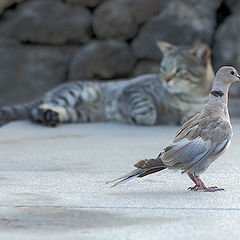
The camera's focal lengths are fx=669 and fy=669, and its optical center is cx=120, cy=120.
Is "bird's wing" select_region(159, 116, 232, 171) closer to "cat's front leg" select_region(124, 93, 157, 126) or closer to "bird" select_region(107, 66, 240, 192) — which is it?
"bird" select_region(107, 66, 240, 192)

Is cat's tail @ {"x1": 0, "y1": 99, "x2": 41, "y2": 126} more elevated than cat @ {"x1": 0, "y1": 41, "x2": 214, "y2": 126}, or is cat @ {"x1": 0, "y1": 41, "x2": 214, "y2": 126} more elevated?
cat @ {"x1": 0, "y1": 41, "x2": 214, "y2": 126}

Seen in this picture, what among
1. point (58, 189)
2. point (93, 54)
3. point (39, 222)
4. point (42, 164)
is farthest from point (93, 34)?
point (39, 222)

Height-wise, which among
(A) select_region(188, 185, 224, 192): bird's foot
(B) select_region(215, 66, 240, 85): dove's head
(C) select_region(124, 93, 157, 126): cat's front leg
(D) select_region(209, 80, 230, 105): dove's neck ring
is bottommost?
(C) select_region(124, 93, 157, 126): cat's front leg

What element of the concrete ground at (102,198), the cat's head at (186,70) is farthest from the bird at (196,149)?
the cat's head at (186,70)

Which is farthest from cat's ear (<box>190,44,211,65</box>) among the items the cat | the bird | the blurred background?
the bird

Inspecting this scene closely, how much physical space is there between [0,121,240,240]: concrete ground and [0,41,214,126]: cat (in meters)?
1.48

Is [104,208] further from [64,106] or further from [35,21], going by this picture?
[35,21]

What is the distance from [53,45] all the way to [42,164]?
4.19 metres

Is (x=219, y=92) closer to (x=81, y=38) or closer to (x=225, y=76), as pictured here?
(x=225, y=76)

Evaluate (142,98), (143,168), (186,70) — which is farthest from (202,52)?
(143,168)

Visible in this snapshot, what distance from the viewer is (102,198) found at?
2863 mm

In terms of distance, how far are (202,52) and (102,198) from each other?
3766 mm

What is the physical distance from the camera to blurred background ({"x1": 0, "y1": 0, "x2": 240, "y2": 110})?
300 inches

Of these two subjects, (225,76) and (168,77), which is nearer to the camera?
(225,76)
